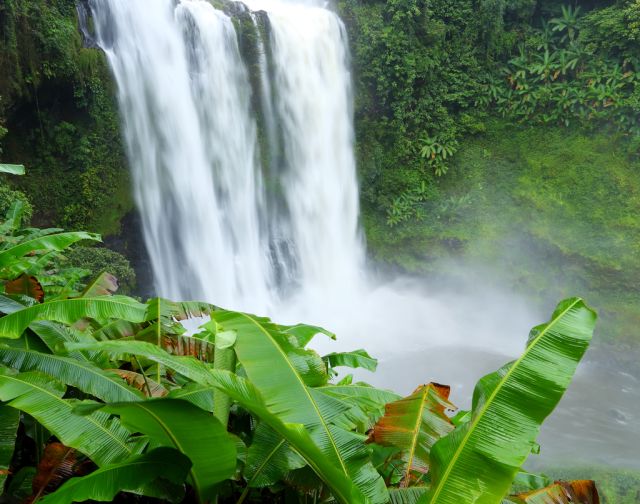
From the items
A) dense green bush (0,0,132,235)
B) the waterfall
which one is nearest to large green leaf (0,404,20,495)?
dense green bush (0,0,132,235)

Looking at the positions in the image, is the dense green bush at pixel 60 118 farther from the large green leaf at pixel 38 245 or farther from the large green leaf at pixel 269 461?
the large green leaf at pixel 269 461

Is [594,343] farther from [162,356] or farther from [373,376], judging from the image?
[162,356]

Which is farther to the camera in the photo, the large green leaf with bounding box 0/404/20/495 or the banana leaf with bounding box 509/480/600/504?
the banana leaf with bounding box 509/480/600/504

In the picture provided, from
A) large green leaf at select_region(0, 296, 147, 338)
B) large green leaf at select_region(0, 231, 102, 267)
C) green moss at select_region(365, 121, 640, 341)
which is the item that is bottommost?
green moss at select_region(365, 121, 640, 341)

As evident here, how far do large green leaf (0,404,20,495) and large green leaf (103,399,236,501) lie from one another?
2.04 ft

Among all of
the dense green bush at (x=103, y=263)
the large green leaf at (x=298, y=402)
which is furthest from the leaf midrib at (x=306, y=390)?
the dense green bush at (x=103, y=263)

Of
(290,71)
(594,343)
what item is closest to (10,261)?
(290,71)

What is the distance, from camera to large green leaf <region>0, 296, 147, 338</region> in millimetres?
2262

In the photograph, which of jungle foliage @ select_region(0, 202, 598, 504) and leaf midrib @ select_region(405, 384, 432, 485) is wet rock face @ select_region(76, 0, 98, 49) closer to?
jungle foliage @ select_region(0, 202, 598, 504)

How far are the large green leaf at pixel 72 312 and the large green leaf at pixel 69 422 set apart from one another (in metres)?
0.31

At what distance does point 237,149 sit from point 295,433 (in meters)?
12.4

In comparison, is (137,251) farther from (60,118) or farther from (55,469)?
(55,469)

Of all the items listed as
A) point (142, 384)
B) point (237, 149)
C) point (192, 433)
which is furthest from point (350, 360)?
point (237, 149)

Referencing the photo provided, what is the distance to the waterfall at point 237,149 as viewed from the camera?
37.1 ft
